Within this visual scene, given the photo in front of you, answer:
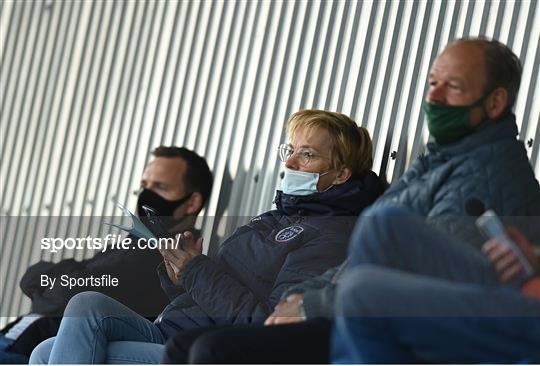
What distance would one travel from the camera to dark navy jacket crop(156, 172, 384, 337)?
3.93 m

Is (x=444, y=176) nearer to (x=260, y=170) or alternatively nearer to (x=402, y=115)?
(x=402, y=115)

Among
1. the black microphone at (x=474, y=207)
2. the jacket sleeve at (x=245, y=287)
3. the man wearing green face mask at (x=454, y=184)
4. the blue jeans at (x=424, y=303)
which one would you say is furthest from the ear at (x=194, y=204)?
the blue jeans at (x=424, y=303)

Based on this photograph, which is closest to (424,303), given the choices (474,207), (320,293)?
(474,207)

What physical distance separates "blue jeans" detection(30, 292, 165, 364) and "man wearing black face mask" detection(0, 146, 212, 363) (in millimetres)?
544

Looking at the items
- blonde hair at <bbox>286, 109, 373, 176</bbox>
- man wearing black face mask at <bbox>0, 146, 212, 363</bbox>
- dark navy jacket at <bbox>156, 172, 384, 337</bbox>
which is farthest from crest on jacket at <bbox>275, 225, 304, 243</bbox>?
man wearing black face mask at <bbox>0, 146, 212, 363</bbox>

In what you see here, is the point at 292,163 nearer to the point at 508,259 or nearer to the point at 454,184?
the point at 454,184

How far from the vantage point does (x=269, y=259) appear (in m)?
4.04

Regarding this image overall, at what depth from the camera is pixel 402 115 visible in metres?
4.92

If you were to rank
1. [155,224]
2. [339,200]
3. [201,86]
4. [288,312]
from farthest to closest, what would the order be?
[201,86], [155,224], [339,200], [288,312]

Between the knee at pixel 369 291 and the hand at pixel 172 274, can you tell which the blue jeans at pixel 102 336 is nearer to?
the hand at pixel 172 274

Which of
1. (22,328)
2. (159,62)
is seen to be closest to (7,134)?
(159,62)

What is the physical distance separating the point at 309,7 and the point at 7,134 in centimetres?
180

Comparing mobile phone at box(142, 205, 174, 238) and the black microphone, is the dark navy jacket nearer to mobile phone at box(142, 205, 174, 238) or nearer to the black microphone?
mobile phone at box(142, 205, 174, 238)

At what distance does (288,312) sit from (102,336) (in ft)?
2.46
